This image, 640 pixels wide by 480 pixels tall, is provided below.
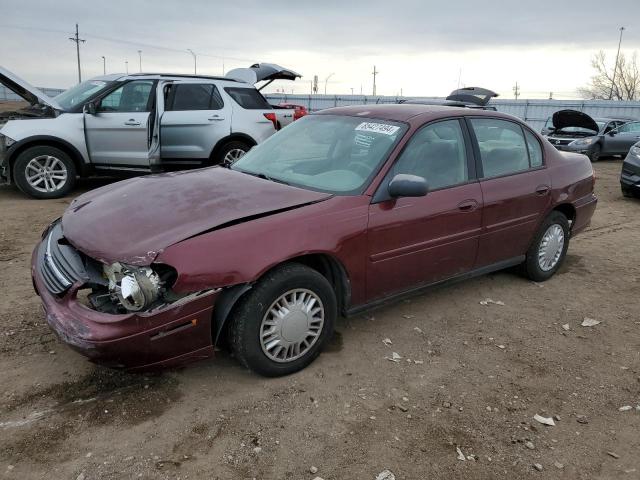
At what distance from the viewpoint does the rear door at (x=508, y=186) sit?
411cm

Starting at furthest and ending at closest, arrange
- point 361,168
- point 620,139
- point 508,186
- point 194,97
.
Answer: point 620,139 → point 194,97 → point 508,186 → point 361,168

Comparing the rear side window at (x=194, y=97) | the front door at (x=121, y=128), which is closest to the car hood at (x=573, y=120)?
the rear side window at (x=194, y=97)

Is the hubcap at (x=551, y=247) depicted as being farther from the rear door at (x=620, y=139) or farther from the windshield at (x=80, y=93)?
the rear door at (x=620, y=139)

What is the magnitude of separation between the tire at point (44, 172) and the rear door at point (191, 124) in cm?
142

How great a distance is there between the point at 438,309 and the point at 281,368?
1701 millimetres

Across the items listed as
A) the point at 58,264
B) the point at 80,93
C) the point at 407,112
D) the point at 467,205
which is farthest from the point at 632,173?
the point at 58,264

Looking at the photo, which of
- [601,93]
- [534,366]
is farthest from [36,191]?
[601,93]

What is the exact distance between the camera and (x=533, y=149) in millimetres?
4637

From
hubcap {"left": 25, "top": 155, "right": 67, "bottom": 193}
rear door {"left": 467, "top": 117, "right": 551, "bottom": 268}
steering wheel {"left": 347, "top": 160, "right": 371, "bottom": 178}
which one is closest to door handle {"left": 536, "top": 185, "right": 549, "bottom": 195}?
rear door {"left": 467, "top": 117, "right": 551, "bottom": 268}

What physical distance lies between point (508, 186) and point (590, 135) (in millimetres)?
14457

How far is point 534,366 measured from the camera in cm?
347

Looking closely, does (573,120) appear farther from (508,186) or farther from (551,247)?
(508,186)

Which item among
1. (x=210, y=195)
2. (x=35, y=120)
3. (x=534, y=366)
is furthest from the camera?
(x=35, y=120)

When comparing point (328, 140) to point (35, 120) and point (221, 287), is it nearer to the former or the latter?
point (221, 287)
